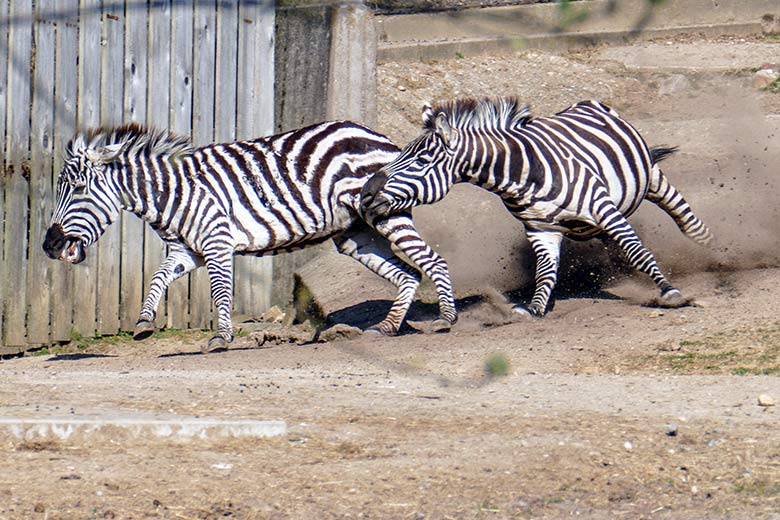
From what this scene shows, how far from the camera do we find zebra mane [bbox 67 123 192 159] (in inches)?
376

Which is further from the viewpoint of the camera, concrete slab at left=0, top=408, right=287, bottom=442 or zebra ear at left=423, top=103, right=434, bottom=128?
zebra ear at left=423, top=103, right=434, bottom=128

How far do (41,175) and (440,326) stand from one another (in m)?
3.70

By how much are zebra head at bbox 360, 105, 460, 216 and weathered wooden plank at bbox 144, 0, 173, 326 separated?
2.42 meters

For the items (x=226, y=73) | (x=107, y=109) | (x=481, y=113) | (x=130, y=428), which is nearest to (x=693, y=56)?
(x=481, y=113)

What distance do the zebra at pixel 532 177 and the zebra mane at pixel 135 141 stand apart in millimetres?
1636

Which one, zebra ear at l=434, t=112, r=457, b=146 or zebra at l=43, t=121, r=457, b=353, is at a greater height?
zebra ear at l=434, t=112, r=457, b=146

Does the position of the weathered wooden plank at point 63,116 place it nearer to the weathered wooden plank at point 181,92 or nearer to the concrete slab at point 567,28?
the weathered wooden plank at point 181,92

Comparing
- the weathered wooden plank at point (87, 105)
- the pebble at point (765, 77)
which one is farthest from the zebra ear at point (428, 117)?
the pebble at point (765, 77)

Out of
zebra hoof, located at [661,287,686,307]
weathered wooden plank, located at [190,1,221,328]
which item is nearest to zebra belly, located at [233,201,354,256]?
weathered wooden plank, located at [190,1,221,328]

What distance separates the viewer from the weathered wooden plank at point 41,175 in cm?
1028

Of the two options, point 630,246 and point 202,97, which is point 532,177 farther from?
point 202,97

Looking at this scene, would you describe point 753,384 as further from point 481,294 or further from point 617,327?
point 481,294

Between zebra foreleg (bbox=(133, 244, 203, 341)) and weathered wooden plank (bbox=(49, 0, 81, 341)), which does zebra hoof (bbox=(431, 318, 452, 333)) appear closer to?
zebra foreleg (bbox=(133, 244, 203, 341))

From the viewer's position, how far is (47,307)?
34.4ft
